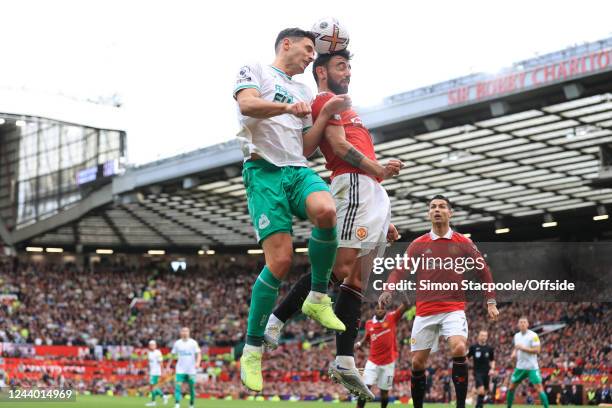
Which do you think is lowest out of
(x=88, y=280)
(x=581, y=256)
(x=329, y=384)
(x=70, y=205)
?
(x=329, y=384)

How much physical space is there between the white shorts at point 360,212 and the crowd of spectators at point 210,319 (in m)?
21.2

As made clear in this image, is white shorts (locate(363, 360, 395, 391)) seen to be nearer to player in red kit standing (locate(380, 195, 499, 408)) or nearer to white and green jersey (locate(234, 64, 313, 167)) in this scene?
player in red kit standing (locate(380, 195, 499, 408))

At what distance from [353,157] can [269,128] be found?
742mm

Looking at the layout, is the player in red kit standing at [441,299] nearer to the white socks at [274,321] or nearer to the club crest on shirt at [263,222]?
the white socks at [274,321]

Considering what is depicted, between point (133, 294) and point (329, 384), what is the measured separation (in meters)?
18.6

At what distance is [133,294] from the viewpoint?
4844 centimetres

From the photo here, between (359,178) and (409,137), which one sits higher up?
(409,137)

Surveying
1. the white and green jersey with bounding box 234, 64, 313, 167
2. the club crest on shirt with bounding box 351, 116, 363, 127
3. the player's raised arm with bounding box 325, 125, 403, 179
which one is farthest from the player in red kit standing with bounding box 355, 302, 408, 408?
the white and green jersey with bounding box 234, 64, 313, 167

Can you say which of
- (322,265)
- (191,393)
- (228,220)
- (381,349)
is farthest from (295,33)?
(228,220)

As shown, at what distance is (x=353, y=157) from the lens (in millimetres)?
5883

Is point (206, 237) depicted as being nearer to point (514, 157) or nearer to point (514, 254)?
point (514, 157)

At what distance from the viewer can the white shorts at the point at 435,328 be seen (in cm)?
955

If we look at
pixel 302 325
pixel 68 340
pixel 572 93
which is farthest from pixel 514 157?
pixel 68 340

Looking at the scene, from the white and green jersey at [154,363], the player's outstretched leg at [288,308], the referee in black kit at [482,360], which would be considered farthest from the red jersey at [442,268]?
the white and green jersey at [154,363]
